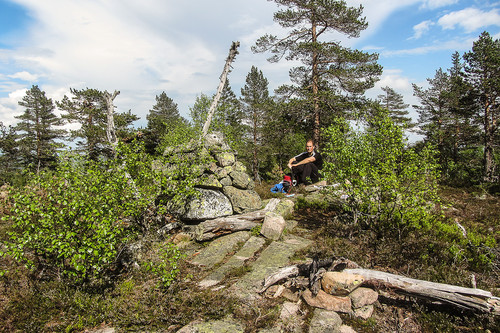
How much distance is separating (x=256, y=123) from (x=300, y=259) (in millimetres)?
24705

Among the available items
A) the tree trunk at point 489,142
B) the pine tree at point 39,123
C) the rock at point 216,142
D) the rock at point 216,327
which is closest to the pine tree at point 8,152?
the pine tree at point 39,123

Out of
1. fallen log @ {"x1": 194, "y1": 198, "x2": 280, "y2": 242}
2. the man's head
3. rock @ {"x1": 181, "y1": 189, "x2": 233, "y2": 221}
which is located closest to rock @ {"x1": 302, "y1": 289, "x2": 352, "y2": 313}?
fallen log @ {"x1": 194, "y1": 198, "x2": 280, "y2": 242}

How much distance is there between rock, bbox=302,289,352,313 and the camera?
3.77 m

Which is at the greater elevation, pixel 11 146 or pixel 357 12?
pixel 357 12

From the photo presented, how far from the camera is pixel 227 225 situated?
715 cm

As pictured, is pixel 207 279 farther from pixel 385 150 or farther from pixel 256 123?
pixel 256 123

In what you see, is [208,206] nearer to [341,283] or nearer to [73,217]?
[73,217]

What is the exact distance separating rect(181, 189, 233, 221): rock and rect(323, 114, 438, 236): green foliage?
3.21m

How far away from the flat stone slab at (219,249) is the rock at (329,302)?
245 centimetres

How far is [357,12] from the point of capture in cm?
1403

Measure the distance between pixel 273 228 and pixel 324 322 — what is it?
3275 millimetres

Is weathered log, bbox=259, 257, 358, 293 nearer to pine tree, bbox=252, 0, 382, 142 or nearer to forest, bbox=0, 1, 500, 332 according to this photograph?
forest, bbox=0, 1, 500, 332

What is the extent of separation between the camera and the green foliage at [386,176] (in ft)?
17.2

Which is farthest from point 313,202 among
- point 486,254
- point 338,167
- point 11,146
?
point 11,146
